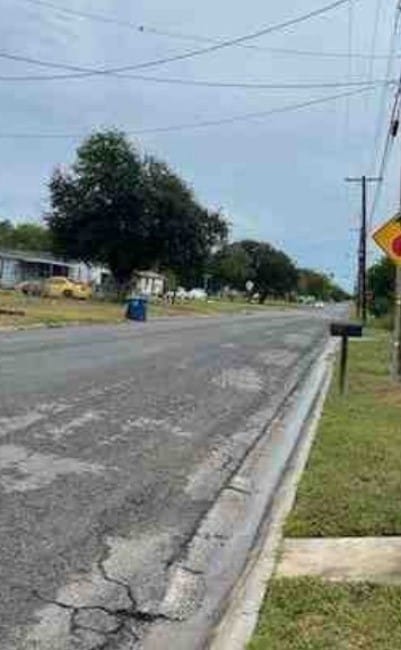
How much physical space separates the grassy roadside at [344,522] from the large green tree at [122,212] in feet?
221

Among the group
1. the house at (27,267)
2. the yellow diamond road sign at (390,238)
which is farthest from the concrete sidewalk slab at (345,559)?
the house at (27,267)

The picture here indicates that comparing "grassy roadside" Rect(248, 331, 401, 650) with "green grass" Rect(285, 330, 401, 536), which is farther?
"green grass" Rect(285, 330, 401, 536)

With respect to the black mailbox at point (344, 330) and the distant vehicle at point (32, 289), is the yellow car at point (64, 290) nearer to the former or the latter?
the distant vehicle at point (32, 289)

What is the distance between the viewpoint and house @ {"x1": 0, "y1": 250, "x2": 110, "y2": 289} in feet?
382

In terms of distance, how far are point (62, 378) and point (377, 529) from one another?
1110 centimetres

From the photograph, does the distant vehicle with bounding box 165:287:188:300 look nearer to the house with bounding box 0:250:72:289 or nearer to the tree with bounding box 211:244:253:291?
the house with bounding box 0:250:72:289

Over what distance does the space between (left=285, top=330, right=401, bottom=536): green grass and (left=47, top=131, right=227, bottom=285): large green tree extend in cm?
6607

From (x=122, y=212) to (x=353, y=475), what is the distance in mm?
74305

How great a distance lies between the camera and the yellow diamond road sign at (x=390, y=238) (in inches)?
843

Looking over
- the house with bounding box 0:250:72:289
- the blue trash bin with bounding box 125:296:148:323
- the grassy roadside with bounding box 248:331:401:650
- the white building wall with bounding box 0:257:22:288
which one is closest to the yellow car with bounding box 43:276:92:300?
the house with bounding box 0:250:72:289

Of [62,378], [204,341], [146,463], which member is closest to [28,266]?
[204,341]

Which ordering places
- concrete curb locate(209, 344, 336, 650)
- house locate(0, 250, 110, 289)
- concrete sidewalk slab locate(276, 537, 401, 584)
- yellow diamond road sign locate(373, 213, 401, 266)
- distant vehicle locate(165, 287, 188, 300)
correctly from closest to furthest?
concrete curb locate(209, 344, 336, 650), concrete sidewalk slab locate(276, 537, 401, 584), yellow diamond road sign locate(373, 213, 401, 266), house locate(0, 250, 110, 289), distant vehicle locate(165, 287, 188, 300)

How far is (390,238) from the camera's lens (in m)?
21.4

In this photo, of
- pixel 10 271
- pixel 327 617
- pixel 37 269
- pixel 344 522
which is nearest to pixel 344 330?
pixel 344 522
